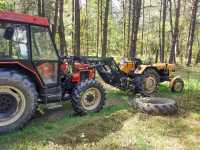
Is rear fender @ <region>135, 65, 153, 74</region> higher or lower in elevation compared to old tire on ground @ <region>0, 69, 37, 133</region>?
higher

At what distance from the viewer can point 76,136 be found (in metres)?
6.53

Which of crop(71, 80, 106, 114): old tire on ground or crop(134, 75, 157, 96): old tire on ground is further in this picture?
crop(134, 75, 157, 96): old tire on ground

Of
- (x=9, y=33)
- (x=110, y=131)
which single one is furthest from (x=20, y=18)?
(x=110, y=131)

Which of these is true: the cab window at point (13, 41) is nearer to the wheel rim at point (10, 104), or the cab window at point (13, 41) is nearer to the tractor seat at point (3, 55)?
the tractor seat at point (3, 55)

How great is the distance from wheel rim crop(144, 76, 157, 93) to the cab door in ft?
12.2

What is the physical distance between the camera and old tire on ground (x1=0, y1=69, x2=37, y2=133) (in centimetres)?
663

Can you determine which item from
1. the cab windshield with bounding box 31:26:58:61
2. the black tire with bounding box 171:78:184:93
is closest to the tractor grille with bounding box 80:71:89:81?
the cab windshield with bounding box 31:26:58:61

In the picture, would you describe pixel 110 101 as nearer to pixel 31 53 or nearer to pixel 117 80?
pixel 117 80

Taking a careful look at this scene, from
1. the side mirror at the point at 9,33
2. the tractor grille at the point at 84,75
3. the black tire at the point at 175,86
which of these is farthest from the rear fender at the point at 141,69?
the side mirror at the point at 9,33

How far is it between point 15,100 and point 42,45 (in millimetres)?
1458

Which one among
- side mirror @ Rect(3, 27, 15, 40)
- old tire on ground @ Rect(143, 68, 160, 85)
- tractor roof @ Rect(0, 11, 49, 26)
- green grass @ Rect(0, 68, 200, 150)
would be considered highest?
tractor roof @ Rect(0, 11, 49, 26)

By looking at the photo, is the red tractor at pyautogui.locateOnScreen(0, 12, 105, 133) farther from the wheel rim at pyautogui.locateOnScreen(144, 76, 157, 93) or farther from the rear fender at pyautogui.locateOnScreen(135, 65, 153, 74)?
the rear fender at pyautogui.locateOnScreen(135, 65, 153, 74)

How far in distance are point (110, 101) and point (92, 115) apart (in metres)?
1.90

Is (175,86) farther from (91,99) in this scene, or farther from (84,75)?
(91,99)
